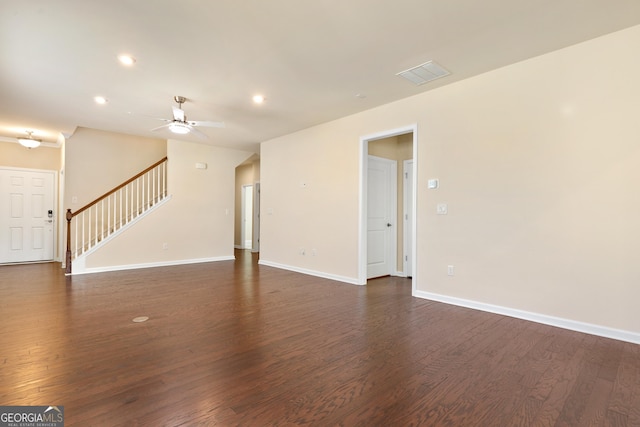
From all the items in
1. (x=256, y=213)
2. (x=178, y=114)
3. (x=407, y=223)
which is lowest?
(x=407, y=223)

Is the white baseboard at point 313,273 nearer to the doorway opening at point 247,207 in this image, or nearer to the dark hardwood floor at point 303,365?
the dark hardwood floor at point 303,365

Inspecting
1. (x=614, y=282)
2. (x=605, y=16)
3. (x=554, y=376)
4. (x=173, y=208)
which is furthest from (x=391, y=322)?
(x=173, y=208)

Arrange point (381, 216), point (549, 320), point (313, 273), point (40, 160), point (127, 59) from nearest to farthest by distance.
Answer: point (549, 320) → point (127, 59) → point (381, 216) → point (313, 273) → point (40, 160)

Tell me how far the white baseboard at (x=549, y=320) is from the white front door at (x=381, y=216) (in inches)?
61.2

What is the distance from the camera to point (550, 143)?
3.20 metres

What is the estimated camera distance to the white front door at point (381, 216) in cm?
545

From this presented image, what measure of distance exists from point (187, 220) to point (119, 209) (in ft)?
4.71

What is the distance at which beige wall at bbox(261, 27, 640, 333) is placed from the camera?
112 inches

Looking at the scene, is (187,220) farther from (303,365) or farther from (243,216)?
(303,365)

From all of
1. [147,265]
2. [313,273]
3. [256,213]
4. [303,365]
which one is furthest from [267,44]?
[256,213]

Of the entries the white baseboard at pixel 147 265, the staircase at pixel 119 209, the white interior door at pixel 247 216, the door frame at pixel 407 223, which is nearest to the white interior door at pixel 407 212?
the door frame at pixel 407 223

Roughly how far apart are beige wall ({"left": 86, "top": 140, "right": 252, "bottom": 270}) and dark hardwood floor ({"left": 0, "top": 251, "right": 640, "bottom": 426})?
91.6 inches

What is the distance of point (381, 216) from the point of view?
18.6ft

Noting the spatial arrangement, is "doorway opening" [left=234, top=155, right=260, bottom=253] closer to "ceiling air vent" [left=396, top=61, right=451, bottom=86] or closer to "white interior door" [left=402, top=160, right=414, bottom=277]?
"white interior door" [left=402, top=160, right=414, bottom=277]
